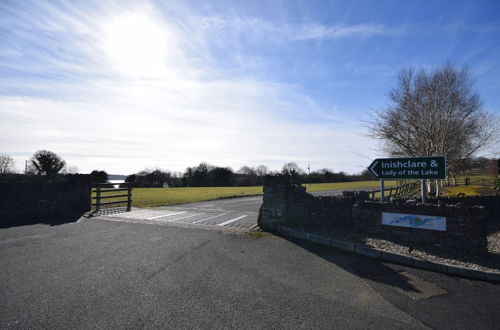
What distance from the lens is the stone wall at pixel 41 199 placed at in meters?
11.1

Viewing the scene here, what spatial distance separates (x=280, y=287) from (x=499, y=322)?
125 inches

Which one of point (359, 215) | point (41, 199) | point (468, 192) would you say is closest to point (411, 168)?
point (359, 215)

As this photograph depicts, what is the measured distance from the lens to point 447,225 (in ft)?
22.1

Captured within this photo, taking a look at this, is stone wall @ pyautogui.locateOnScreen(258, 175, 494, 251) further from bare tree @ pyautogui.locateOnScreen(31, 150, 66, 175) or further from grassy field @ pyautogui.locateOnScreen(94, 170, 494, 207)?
bare tree @ pyautogui.locateOnScreen(31, 150, 66, 175)

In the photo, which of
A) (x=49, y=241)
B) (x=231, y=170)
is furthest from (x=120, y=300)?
(x=231, y=170)

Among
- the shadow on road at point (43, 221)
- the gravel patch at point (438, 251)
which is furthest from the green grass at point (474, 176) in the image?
the shadow on road at point (43, 221)

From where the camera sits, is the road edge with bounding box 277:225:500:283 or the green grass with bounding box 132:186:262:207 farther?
the green grass with bounding box 132:186:262:207

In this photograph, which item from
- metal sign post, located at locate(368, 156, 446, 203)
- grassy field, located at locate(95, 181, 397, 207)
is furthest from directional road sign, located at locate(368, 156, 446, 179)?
grassy field, located at locate(95, 181, 397, 207)

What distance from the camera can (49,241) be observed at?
7703mm

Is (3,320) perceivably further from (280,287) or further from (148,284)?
(280,287)

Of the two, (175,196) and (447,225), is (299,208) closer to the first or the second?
(447,225)

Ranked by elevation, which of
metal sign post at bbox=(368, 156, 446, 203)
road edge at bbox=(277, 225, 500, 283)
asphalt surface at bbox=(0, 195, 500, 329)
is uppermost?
metal sign post at bbox=(368, 156, 446, 203)

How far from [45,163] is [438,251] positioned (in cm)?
7599

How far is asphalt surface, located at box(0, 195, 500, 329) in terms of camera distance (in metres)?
→ 3.67
